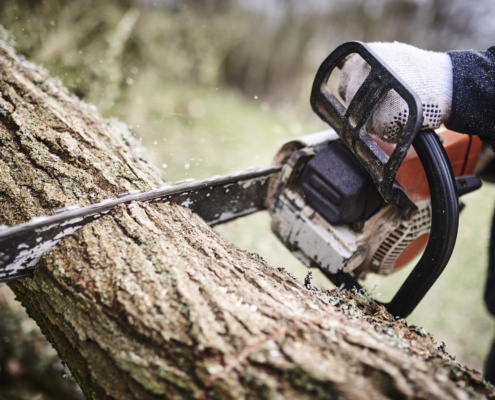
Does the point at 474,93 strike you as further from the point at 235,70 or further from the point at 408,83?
the point at 235,70

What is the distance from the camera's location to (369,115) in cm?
130

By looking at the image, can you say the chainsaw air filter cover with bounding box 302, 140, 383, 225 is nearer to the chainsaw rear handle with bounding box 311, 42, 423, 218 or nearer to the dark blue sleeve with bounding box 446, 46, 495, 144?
the chainsaw rear handle with bounding box 311, 42, 423, 218

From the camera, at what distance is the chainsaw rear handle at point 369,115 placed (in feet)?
3.88

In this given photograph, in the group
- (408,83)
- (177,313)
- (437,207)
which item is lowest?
(177,313)

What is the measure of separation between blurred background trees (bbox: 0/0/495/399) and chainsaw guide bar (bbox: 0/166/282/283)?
835 millimetres

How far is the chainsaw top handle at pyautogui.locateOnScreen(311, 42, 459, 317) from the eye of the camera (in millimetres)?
1210

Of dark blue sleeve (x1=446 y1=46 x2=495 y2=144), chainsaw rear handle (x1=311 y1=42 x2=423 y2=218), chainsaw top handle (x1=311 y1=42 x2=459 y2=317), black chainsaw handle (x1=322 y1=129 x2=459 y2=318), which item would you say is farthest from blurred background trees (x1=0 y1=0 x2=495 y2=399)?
dark blue sleeve (x1=446 y1=46 x2=495 y2=144)

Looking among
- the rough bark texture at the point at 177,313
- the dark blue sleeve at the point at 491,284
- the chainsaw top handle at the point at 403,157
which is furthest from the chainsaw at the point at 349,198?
the dark blue sleeve at the point at 491,284

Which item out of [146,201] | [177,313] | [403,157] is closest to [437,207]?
[403,157]

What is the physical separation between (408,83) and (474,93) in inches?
11.1

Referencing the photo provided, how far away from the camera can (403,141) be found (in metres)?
1.20

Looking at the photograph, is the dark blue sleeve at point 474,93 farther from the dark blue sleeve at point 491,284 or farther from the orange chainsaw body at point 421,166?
the dark blue sleeve at point 491,284

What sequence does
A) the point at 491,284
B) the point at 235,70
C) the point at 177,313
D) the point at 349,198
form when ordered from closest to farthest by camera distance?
the point at 177,313
the point at 349,198
the point at 491,284
the point at 235,70

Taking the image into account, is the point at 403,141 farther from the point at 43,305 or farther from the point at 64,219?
the point at 43,305
